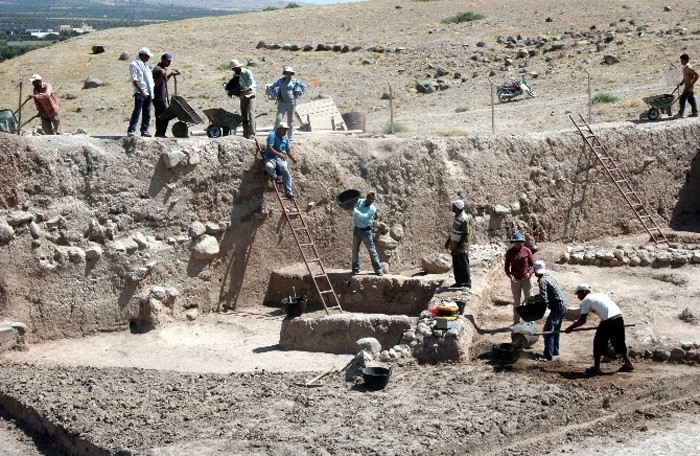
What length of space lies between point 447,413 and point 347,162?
804 centimetres

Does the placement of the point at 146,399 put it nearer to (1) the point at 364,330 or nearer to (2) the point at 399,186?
(1) the point at 364,330

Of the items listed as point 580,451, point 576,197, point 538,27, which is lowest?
point 580,451

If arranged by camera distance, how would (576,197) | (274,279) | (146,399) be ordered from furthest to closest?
(576,197), (274,279), (146,399)

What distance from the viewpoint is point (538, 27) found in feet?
138

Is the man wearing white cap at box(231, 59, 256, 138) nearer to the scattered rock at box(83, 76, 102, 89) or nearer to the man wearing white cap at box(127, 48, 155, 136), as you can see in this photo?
the man wearing white cap at box(127, 48, 155, 136)

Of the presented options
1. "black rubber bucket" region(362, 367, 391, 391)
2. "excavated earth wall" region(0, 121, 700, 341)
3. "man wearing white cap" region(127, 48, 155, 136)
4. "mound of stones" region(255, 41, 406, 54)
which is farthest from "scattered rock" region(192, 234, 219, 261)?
"mound of stones" region(255, 41, 406, 54)

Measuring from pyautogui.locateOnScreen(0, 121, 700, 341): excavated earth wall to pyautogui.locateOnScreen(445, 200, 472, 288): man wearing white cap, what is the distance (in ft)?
8.80

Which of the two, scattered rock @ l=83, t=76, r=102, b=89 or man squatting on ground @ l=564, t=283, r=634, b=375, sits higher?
scattered rock @ l=83, t=76, r=102, b=89

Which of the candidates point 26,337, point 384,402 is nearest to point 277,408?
point 384,402

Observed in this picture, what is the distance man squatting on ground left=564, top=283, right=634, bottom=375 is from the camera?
618 inches

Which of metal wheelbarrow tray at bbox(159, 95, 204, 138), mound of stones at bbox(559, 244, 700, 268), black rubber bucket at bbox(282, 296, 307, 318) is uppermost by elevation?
metal wheelbarrow tray at bbox(159, 95, 204, 138)

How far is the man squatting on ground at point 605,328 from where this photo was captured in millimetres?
15703

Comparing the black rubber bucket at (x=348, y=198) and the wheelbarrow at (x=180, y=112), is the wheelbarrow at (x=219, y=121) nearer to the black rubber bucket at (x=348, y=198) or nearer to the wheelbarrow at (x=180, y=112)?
the wheelbarrow at (x=180, y=112)

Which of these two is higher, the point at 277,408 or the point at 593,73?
the point at 593,73
